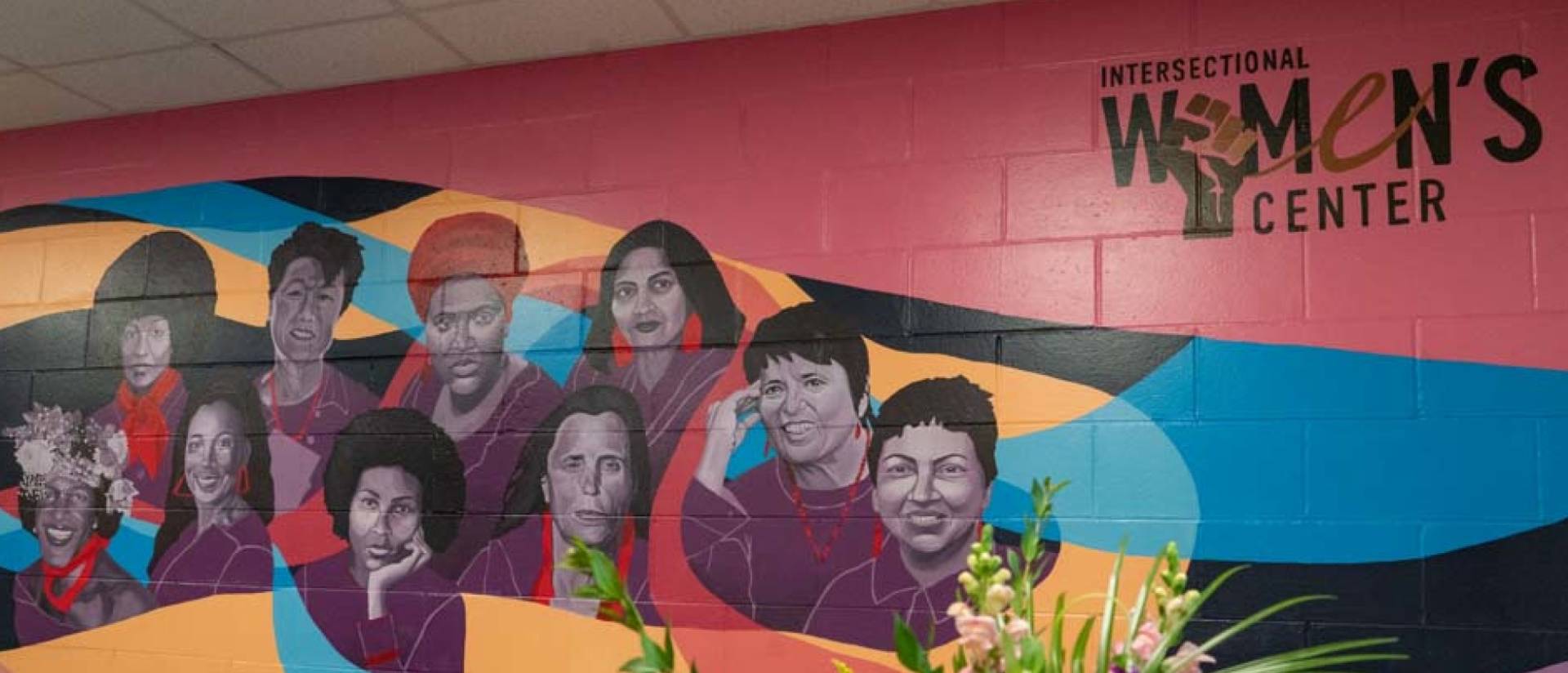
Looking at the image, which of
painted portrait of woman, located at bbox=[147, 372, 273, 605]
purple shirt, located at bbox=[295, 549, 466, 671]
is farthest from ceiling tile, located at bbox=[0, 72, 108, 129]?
purple shirt, located at bbox=[295, 549, 466, 671]

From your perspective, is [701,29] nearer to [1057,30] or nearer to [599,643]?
[1057,30]

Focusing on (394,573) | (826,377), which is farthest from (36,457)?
(826,377)

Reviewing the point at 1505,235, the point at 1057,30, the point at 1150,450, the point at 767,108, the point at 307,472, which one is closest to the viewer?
the point at 1505,235

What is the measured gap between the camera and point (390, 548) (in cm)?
338

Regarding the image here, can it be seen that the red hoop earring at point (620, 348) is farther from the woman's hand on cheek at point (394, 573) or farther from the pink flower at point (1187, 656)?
the pink flower at point (1187, 656)

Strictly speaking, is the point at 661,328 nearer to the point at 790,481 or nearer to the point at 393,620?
the point at 790,481

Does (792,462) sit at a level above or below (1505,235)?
below

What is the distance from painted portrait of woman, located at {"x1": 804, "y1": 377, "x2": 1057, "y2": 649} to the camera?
2.91m

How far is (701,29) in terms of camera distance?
10.6ft

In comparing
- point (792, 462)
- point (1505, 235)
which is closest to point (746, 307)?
point (792, 462)

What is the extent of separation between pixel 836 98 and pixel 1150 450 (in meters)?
1.10

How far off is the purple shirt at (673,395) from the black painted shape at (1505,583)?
62.5 inches

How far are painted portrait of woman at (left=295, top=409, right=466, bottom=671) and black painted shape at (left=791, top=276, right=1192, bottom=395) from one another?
1.08 m

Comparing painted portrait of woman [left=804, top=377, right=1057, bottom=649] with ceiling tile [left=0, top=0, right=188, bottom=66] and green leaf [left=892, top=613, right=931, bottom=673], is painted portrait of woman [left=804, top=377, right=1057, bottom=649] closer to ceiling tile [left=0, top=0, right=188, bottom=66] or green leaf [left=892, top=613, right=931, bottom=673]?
green leaf [left=892, top=613, right=931, bottom=673]
